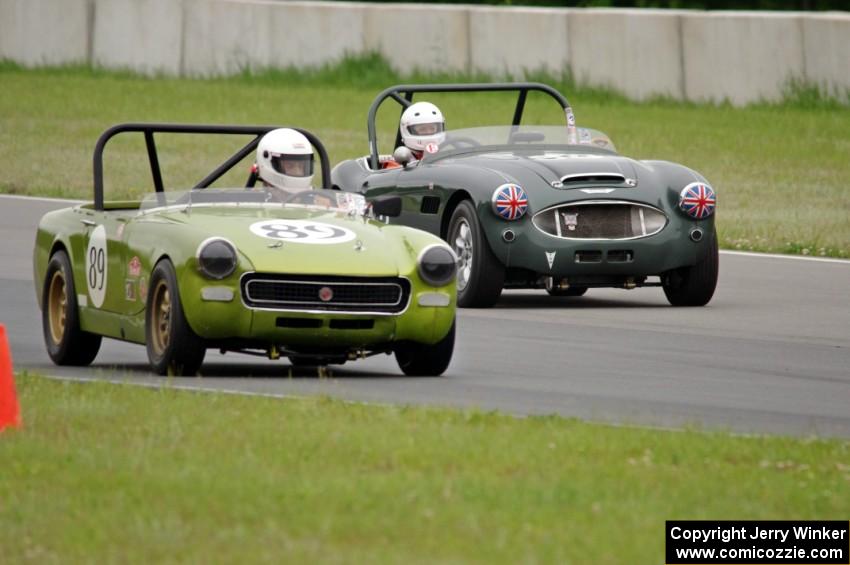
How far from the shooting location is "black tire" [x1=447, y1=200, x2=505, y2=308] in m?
14.4

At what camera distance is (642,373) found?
11.2 metres

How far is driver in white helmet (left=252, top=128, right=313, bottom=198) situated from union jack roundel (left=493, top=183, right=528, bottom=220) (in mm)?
2616

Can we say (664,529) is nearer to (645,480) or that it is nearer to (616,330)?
(645,480)

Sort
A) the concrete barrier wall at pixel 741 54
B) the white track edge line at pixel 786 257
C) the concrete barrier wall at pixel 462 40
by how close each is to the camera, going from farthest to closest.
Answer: the concrete barrier wall at pixel 462 40 → the concrete barrier wall at pixel 741 54 → the white track edge line at pixel 786 257

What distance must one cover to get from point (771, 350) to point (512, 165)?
3.13 m

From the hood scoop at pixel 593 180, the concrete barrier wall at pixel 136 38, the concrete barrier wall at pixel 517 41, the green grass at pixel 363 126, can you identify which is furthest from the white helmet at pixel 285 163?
the concrete barrier wall at pixel 136 38

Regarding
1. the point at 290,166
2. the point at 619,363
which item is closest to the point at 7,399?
the point at 290,166

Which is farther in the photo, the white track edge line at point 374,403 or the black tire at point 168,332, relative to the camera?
the black tire at point 168,332

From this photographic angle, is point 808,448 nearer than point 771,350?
Yes

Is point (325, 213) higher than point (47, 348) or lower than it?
higher

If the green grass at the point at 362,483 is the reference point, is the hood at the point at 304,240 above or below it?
above

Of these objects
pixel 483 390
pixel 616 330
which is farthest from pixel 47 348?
pixel 616 330

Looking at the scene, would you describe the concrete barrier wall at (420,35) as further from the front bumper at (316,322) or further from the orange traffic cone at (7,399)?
the orange traffic cone at (7,399)

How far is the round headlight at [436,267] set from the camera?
10.4 metres
